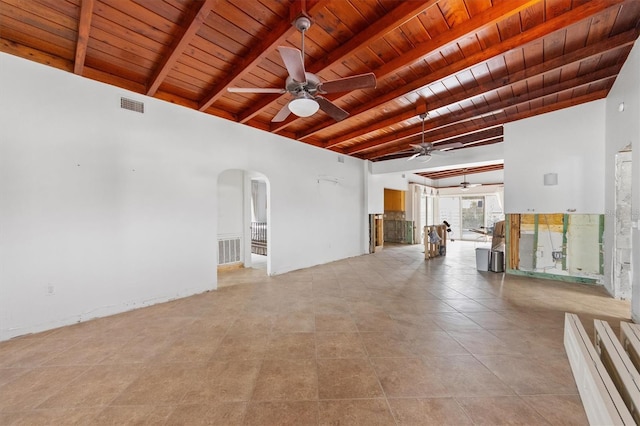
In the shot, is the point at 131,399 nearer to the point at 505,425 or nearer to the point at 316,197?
the point at 505,425

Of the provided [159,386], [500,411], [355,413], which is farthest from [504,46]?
[159,386]

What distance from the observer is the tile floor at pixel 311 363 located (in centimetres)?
181

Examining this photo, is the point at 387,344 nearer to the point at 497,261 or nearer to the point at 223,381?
the point at 223,381

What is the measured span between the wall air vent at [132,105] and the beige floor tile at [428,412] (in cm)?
474

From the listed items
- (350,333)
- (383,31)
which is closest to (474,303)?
(350,333)

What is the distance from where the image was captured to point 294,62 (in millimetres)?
2316

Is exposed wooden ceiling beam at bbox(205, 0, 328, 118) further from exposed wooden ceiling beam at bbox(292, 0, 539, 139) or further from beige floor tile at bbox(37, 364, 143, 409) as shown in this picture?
beige floor tile at bbox(37, 364, 143, 409)

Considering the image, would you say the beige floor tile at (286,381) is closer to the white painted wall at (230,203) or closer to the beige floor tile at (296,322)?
the beige floor tile at (296,322)

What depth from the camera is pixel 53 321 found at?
3.11m

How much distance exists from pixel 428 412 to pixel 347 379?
64 centimetres

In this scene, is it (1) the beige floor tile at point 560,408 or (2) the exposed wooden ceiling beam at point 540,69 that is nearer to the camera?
(1) the beige floor tile at point 560,408

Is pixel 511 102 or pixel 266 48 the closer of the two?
pixel 266 48

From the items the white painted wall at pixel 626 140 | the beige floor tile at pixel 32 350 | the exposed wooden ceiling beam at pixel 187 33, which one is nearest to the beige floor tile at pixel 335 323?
the beige floor tile at pixel 32 350

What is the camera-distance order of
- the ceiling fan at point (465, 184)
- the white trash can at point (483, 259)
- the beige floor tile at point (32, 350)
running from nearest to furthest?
the beige floor tile at point (32, 350) → the white trash can at point (483, 259) → the ceiling fan at point (465, 184)
